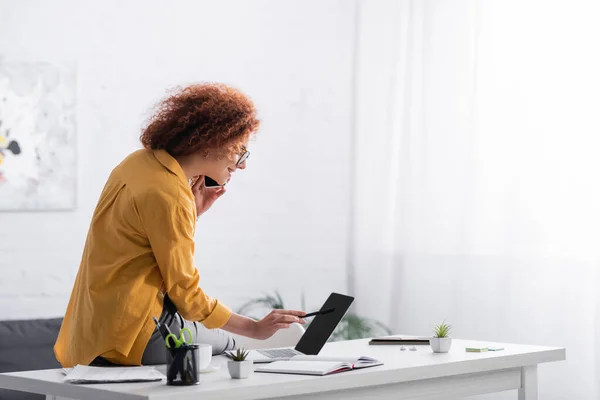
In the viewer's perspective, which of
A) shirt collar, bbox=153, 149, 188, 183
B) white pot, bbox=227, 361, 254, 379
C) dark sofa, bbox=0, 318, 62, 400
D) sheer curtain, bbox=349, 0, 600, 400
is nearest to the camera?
white pot, bbox=227, 361, 254, 379

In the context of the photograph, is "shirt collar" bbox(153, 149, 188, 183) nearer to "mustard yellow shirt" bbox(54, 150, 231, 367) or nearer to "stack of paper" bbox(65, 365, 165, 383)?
"mustard yellow shirt" bbox(54, 150, 231, 367)

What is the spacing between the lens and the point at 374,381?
7.37 ft

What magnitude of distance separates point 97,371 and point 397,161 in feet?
9.92

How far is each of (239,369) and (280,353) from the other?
0.49 m

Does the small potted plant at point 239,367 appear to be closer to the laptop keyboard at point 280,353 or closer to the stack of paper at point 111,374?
the stack of paper at point 111,374

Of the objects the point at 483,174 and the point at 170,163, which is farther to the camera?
the point at 483,174

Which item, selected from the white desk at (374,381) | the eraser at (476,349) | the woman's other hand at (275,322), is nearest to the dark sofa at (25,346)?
the white desk at (374,381)

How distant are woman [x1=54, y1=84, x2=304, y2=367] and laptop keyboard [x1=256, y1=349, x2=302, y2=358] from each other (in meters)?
0.08

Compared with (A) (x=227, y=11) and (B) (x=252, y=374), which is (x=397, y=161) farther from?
(B) (x=252, y=374)

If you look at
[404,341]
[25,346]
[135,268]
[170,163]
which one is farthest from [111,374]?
[25,346]

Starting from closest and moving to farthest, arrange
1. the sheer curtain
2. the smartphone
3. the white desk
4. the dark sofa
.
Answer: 1. the white desk
2. the smartphone
3. the dark sofa
4. the sheer curtain

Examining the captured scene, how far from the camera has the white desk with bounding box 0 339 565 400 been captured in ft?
6.48

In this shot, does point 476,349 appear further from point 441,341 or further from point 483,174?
point 483,174

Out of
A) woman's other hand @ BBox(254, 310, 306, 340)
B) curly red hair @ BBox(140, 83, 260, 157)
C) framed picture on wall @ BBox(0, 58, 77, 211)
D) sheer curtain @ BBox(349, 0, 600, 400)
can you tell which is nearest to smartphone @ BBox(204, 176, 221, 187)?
curly red hair @ BBox(140, 83, 260, 157)
